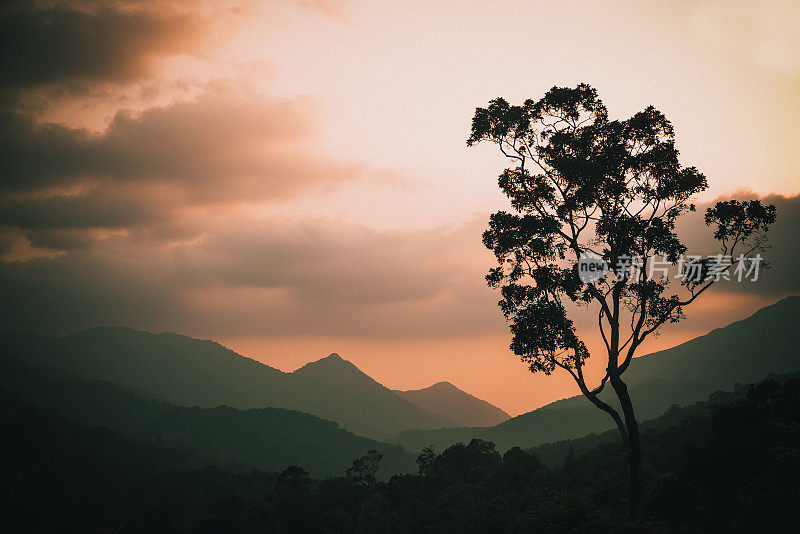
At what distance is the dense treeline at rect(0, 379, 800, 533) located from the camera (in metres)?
22.1

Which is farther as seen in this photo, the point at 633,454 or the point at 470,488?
the point at 470,488

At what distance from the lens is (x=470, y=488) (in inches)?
2601

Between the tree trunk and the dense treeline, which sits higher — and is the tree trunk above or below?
above

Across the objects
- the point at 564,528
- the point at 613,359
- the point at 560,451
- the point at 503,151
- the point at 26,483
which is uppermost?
the point at 503,151

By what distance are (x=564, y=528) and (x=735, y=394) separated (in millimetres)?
127523

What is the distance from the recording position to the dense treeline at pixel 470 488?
2209 centimetres

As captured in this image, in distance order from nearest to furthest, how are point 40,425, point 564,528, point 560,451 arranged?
point 564,528 < point 560,451 < point 40,425

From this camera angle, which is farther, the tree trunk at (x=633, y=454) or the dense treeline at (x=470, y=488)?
the dense treeline at (x=470, y=488)

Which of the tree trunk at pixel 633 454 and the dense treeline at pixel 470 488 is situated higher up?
the tree trunk at pixel 633 454

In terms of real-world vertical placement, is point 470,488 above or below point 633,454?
below

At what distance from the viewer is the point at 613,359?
1852cm

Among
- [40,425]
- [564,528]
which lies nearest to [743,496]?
[564,528]

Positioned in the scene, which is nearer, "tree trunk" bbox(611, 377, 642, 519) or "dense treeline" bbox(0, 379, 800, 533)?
"tree trunk" bbox(611, 377, 642, 519)

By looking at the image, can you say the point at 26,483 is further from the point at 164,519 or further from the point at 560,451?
the point at 560,451
